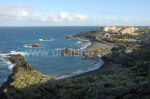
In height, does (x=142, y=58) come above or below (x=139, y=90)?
below

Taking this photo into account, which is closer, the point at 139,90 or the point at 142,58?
the point at 139,90

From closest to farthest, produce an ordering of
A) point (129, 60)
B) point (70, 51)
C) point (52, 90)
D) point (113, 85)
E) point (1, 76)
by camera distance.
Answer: point (113, 85) → point (52, 90) → point (1, 76) → point (129, 60) → point (70, 51)

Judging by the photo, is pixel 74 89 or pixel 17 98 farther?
pixel 17 98

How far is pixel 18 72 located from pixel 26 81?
251 inches

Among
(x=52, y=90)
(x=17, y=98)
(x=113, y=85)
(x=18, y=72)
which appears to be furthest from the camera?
(x=18, y=72)

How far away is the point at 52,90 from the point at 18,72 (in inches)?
553

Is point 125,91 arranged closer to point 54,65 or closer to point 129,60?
point 129,60

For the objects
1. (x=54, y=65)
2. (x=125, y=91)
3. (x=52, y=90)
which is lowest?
(x=54, y=65)

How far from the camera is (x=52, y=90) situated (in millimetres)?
18625

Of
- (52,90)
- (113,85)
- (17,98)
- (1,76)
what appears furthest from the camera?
(1,76)

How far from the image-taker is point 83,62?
46000 millimetres

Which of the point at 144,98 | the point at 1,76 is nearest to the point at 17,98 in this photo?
the point at 144,98

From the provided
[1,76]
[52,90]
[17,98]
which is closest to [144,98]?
[52,90]

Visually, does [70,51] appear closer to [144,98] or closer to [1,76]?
[1,76]
